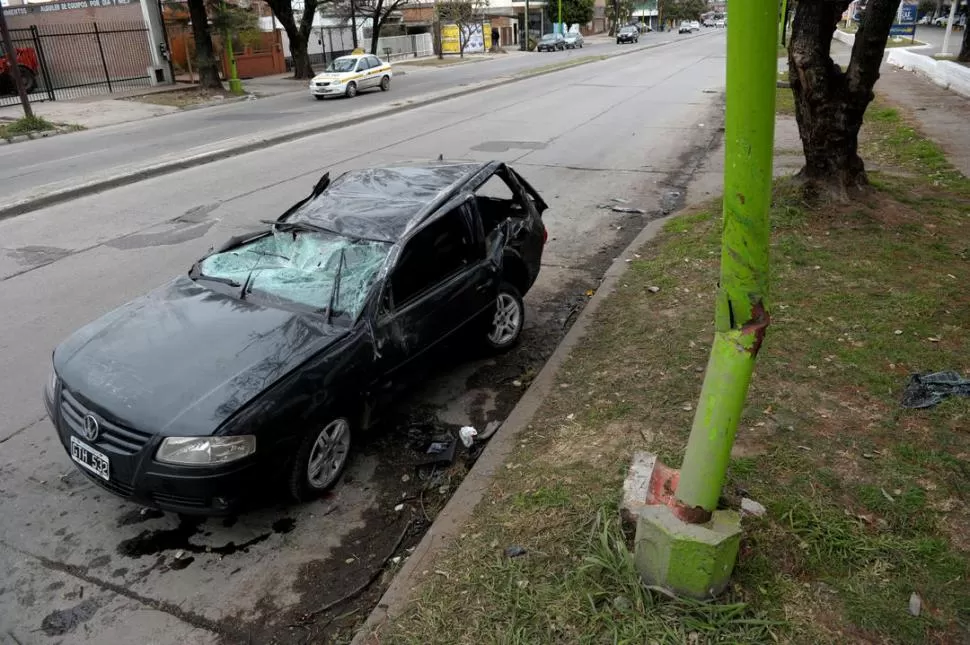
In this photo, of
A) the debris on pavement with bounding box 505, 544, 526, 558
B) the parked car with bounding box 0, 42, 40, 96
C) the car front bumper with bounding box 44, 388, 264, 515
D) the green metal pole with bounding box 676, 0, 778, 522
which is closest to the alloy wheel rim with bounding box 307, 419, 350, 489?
the car front bumper with bounding box 44, 388, 264, 515

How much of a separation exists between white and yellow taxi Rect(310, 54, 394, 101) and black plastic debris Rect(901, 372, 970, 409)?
23824 millimetres

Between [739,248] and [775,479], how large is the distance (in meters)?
1.69

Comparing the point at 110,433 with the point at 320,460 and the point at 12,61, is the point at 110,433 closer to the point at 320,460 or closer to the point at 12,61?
the point at 320,460

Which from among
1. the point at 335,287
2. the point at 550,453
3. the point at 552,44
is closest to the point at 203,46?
the point at 335,287

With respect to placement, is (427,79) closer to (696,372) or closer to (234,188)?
(234,188)

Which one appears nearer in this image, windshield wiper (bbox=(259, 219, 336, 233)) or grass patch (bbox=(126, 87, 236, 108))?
windshield wiper (bbox=(259, 219, 336, 233))

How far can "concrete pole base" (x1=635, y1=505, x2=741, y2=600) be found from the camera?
292cm

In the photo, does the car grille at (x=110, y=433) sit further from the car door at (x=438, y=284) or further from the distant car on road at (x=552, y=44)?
the distant car on road at (x=552, y=44)

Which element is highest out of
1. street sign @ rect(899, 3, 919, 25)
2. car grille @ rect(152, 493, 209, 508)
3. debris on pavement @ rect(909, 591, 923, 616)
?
street sign @ rect(899, 3, 919, 25)

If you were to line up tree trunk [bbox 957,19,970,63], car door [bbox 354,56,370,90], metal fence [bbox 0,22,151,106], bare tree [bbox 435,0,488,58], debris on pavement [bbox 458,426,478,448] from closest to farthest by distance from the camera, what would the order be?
debris on pavement [bbox 458,426,478,448]
car door [bbox 354,56,370,90]
tree trunk [bbox 957,19,970,63]
metal fence [bbox 0,22,151,106]
bare tree [bbox 435,0,488,58]

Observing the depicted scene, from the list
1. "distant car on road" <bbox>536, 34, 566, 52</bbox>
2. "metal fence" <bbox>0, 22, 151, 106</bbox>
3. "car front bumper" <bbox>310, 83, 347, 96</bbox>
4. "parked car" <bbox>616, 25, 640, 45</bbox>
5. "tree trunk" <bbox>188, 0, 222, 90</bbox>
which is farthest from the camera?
"parked car" <bbox>616, 25, 640, 45</bbox>

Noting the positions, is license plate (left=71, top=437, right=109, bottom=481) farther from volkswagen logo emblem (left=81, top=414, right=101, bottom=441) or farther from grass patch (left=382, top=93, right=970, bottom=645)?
grass patch (left=382, top=93, right=970, bottom=645)

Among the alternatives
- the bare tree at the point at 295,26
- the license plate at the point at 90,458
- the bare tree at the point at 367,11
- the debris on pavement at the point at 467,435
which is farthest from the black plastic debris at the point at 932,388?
the bare tree at the point at 367,11

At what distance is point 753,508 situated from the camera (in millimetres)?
3549
